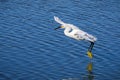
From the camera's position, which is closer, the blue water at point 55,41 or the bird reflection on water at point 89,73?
the bird reflection on water at point 89,73

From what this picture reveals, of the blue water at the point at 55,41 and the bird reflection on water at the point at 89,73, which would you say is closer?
the bird reflection on water at the point at 89,73

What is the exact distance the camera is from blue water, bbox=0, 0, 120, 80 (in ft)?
115

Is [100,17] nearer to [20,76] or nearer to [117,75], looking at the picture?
[117,75]

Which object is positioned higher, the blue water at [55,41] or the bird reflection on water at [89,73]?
the blue water at [55,41]

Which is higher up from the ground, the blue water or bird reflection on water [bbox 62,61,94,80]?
the blue water

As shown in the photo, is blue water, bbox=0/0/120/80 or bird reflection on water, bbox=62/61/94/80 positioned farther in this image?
blue water, bbox=0/0/120/80

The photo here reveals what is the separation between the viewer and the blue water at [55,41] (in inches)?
1379

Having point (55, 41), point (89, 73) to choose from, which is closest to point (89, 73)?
point (89, 73)

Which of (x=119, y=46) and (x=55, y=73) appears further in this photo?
(x=119, y=46)

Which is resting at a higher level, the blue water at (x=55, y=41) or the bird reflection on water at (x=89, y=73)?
the blue water at (x=55, y=41)

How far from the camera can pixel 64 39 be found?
41719mm

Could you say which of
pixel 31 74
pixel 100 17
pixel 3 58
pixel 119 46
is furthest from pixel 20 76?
pixel 100 17

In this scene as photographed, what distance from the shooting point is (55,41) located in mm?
41031

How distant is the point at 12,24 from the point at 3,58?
29.1 feet
